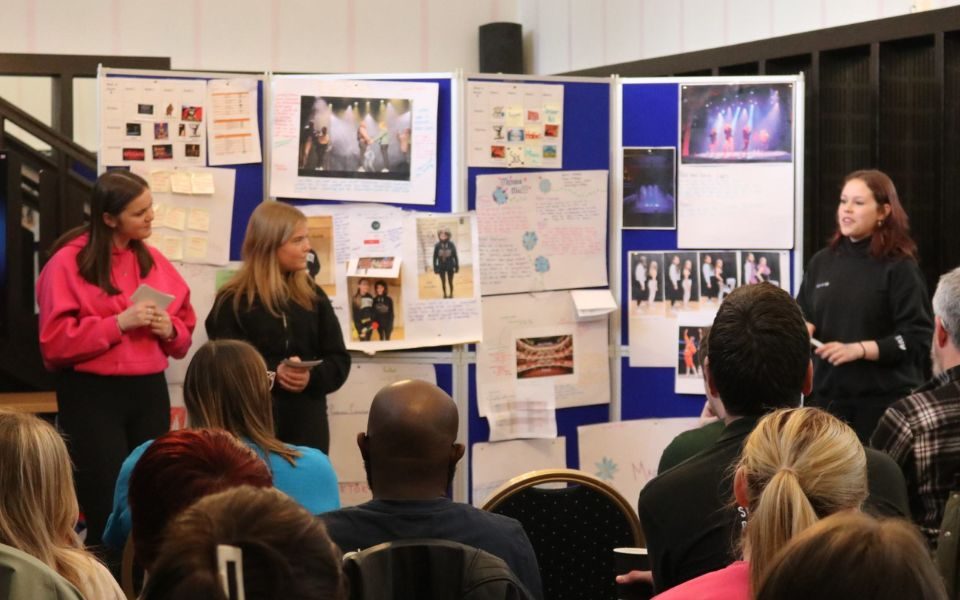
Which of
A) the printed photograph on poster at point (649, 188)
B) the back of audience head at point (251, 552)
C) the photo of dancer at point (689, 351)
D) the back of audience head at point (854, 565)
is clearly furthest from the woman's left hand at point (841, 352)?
the back of audience head at point (251, 552)

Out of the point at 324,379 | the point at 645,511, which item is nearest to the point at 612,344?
the point at 324,379

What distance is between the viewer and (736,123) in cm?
540

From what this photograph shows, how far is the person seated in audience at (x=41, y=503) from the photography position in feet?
6.46

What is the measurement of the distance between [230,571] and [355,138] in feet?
13.8

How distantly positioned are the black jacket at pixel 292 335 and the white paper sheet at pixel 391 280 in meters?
0.46

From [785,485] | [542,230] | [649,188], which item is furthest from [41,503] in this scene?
[649,188]

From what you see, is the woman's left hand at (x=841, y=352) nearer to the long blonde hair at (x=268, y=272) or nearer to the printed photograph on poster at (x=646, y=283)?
the printed photograph on poster at (x=646, y=283)

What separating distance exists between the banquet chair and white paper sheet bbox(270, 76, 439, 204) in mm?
2482

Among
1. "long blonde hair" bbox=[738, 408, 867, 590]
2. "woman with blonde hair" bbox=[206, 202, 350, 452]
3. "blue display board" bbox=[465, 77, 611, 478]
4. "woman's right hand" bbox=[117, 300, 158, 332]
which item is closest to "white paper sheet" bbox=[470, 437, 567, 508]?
"blue display board" bbox=[465, 77, 611, 478]

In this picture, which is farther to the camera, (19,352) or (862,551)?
(19,352)

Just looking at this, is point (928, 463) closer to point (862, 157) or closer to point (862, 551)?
point (862, 551)

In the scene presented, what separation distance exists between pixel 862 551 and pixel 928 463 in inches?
63.1

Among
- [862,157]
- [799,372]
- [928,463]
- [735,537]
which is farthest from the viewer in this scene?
[862,157]

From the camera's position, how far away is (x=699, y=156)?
5.42m
